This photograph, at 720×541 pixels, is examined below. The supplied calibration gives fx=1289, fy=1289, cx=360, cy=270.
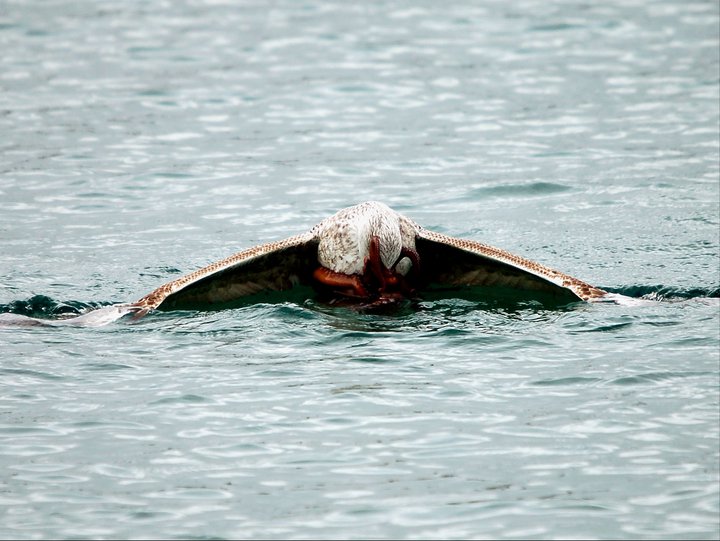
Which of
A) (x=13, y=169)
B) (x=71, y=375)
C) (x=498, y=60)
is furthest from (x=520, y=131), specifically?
(x=71, y=375)

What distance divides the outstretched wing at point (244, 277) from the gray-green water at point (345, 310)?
0.18 m

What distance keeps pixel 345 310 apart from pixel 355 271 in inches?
12.5

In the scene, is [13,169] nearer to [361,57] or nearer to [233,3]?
[361,57]

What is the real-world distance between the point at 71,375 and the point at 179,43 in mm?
14566

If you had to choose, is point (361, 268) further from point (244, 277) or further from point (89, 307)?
point (89, 307)

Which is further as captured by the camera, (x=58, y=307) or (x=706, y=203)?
(x=706, y=203)

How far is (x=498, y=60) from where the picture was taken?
824 inches

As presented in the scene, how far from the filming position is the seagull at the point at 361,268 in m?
9.80

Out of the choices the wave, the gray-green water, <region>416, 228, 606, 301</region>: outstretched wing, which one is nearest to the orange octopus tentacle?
the gray-green water

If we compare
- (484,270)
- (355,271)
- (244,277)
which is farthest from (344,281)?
(484,270)

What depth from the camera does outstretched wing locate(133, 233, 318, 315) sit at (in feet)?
32.4

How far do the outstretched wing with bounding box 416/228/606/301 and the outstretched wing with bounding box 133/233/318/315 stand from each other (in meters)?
0.95

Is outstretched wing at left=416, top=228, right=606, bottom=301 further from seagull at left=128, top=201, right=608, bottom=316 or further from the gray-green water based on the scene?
the gray-green water

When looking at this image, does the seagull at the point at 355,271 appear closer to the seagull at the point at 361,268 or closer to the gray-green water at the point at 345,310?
the seagull at the point at 361,268
